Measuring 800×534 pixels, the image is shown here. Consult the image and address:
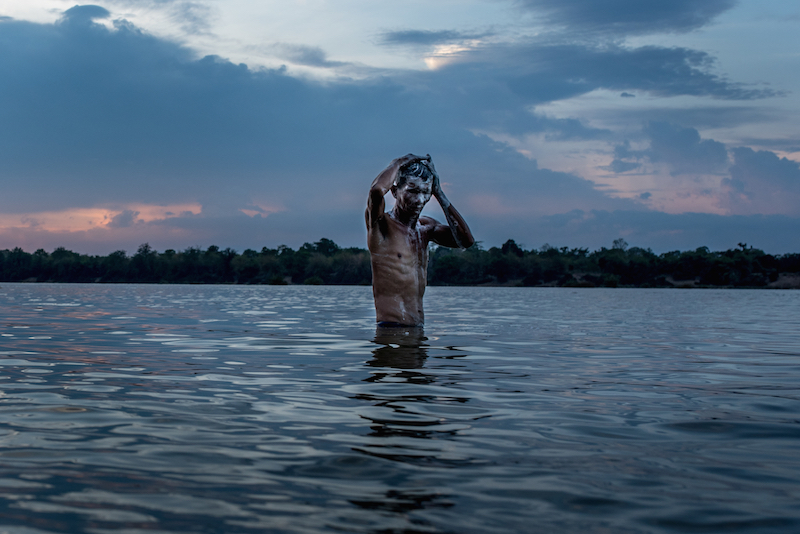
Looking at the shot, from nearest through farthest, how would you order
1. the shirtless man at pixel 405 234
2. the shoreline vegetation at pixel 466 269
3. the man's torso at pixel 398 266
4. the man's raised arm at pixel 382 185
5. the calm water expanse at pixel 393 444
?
the calm water expanse at pixel 393 444 < the man's raised arm at pixel 382 185 < the shirtless man at pixel 405 234 < the man's torso at pixel 398 266 < the shoreline vegetation at pixel 466 269

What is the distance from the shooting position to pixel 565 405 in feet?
16.4

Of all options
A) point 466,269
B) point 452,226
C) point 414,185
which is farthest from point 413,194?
point 466,269

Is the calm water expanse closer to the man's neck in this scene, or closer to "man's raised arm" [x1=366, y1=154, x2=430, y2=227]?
"man's raised arm" [x1=366, y1=154, x2=430, y2=227]

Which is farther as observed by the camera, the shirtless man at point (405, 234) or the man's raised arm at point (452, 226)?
the man's raised arm at point (452, 226)

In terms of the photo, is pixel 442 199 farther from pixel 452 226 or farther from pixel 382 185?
pixel 382 185

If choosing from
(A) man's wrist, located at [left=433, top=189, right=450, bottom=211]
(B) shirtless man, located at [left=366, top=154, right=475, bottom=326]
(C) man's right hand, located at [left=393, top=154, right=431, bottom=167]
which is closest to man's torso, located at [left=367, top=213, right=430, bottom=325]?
(B) shirtless man, located at [left=366, top=154, right=475, bottom=326]

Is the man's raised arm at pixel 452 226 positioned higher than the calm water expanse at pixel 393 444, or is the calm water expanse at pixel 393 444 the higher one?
the man's raised arm at pixel 452 226

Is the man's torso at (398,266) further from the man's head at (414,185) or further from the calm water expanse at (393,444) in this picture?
the calm water expanse at (393,444)

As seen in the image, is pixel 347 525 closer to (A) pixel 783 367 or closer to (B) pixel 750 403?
(B) pixel 750 403

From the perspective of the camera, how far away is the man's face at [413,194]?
10031 mm

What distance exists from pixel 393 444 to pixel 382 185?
20.7ft

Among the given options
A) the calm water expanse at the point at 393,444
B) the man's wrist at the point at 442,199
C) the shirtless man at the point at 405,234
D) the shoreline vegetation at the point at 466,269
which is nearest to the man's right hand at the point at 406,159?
the shirtless man at the point at 405,234

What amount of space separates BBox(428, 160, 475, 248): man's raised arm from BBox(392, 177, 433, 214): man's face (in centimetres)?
22

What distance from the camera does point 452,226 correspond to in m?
10.6
